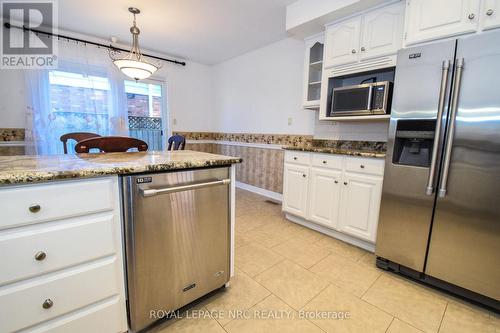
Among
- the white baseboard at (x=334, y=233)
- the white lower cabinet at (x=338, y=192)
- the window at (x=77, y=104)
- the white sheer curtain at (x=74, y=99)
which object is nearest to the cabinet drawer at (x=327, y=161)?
the white lower cabinet at (x=338, y=192)

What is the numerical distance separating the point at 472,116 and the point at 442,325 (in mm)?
1267

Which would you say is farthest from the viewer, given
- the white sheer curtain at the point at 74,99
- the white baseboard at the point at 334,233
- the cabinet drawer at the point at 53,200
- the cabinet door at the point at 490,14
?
the white sheer curtain at the point at 74,99

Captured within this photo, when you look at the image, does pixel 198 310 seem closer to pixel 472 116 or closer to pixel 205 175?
pixel 205 175

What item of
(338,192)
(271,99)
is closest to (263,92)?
(271,99)

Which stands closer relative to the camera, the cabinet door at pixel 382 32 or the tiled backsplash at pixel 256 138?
the cabinet door at pixel 382 32

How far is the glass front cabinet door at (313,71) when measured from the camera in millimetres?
2721

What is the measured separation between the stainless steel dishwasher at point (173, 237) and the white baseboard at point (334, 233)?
1.40 m

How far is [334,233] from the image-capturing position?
2.39m

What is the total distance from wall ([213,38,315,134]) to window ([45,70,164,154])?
1.48 meters

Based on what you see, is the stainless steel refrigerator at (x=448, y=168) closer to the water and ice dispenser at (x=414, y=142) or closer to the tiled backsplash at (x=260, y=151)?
the water and ice dispenser at (x=414, y=142)

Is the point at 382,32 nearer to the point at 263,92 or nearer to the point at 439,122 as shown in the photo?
the point at 439,122

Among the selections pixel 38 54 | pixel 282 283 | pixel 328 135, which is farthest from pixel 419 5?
pixel 38 54

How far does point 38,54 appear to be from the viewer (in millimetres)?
3066

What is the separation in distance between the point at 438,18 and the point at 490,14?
27 centimetres
